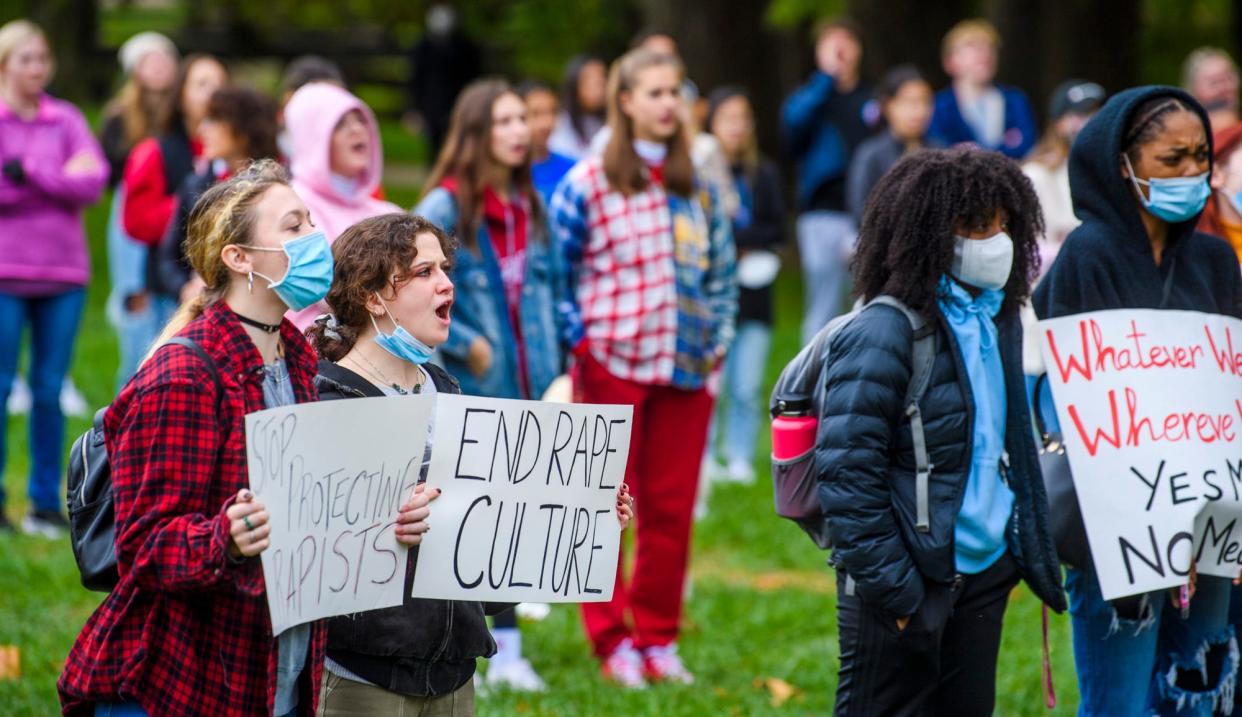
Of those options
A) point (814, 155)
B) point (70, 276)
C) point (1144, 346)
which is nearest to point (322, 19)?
point (814, 155)

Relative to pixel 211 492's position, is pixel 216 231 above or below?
above

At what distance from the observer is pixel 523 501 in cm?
414

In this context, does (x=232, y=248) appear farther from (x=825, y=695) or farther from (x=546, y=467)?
(x=825, y=695)

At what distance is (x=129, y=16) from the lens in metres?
43.9

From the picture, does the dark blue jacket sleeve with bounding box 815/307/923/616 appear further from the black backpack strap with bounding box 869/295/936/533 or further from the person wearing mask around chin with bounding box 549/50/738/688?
the person wearing mask around chin with bounding box 549/50/738/688

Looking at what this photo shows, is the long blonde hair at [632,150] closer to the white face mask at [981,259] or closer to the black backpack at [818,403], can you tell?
the black backpack at [818,403]

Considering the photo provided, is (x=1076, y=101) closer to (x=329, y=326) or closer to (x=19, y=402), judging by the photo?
(x=329, y=326)

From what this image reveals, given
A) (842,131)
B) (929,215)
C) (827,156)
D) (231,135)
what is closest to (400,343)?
(929,215)

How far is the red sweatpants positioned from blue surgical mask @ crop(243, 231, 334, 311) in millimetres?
3185

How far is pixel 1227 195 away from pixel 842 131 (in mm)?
6656

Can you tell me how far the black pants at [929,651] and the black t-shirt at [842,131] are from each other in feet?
25.9

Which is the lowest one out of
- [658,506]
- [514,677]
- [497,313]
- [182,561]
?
[514,677]

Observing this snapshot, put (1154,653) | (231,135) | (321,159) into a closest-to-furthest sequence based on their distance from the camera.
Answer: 1. (1154,653)
2. (321,159)
3. (231,135)

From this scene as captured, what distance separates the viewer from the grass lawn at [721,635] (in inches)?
255
